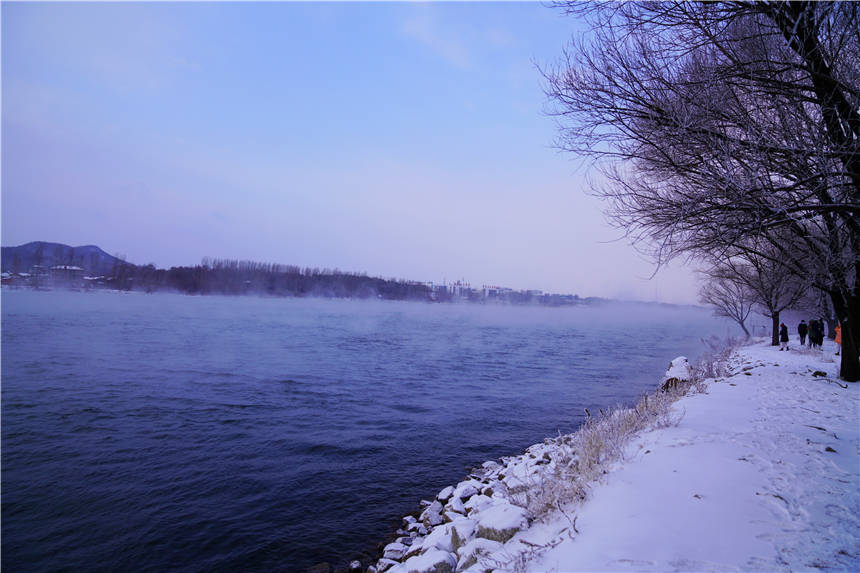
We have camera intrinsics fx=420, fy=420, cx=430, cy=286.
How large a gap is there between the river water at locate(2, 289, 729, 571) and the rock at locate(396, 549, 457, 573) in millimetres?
1844

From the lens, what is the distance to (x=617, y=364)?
87.5ft

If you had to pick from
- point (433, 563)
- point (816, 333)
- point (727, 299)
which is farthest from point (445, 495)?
point (727, 299)

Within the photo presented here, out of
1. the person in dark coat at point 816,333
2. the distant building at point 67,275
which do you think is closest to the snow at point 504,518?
the person in dark coat at point 816,333

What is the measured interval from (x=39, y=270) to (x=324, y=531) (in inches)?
4154

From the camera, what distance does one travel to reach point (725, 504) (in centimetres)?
384

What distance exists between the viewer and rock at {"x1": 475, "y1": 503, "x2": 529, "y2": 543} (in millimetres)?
4707

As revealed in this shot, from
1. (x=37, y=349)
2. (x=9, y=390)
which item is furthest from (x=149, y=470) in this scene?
(x=37, y=349)

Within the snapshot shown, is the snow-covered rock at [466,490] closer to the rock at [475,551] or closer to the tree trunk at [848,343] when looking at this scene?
the rock at [475,551]

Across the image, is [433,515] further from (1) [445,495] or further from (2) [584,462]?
(2) [584,462]

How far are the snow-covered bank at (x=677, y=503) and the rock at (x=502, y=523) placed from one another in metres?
0.02

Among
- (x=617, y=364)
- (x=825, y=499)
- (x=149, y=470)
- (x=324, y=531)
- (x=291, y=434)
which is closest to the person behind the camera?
(x=825, y=499)

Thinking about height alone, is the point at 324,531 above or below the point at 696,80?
below

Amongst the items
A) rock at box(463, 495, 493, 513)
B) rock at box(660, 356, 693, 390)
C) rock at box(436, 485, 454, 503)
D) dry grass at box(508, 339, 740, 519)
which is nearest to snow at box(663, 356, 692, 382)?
rock at box(660, 356, 693, 390)

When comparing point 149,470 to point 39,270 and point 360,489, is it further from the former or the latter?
point 39,270
